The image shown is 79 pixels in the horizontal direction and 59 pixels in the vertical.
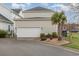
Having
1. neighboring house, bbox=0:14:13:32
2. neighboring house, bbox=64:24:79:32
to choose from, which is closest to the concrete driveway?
neighboring house, bbox=0:14:13:32

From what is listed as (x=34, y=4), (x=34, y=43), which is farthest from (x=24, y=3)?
(x=34, y=43)

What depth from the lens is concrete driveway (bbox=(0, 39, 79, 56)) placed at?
7.36m

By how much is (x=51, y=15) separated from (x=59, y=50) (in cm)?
59

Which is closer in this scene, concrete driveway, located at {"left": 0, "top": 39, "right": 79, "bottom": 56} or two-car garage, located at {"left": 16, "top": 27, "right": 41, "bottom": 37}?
concrete driveway, located at {"left": 0, "top": 39, "right": 79, "bottom": 56}

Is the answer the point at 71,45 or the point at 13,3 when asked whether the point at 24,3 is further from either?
the point at 71,45

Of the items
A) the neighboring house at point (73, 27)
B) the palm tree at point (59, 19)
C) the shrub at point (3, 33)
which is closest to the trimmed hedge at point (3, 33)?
the shrub at point (3, 33)

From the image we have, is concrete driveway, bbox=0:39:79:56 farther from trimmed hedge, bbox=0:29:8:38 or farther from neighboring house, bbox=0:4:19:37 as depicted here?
neighboring house, bbox=0:4:19:37

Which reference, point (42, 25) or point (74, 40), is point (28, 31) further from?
point (74, 40)

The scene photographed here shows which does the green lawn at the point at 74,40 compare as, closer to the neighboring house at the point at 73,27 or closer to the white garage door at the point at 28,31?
the neighboring house at the point at 73,27

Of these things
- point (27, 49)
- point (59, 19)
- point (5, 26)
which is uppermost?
point (59, 19)

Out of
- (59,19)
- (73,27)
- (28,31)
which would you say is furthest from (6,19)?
(73,27)

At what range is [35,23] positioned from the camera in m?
7.42

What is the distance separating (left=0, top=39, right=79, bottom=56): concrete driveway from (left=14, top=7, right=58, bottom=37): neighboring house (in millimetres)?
166

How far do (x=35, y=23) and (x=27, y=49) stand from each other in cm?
44
